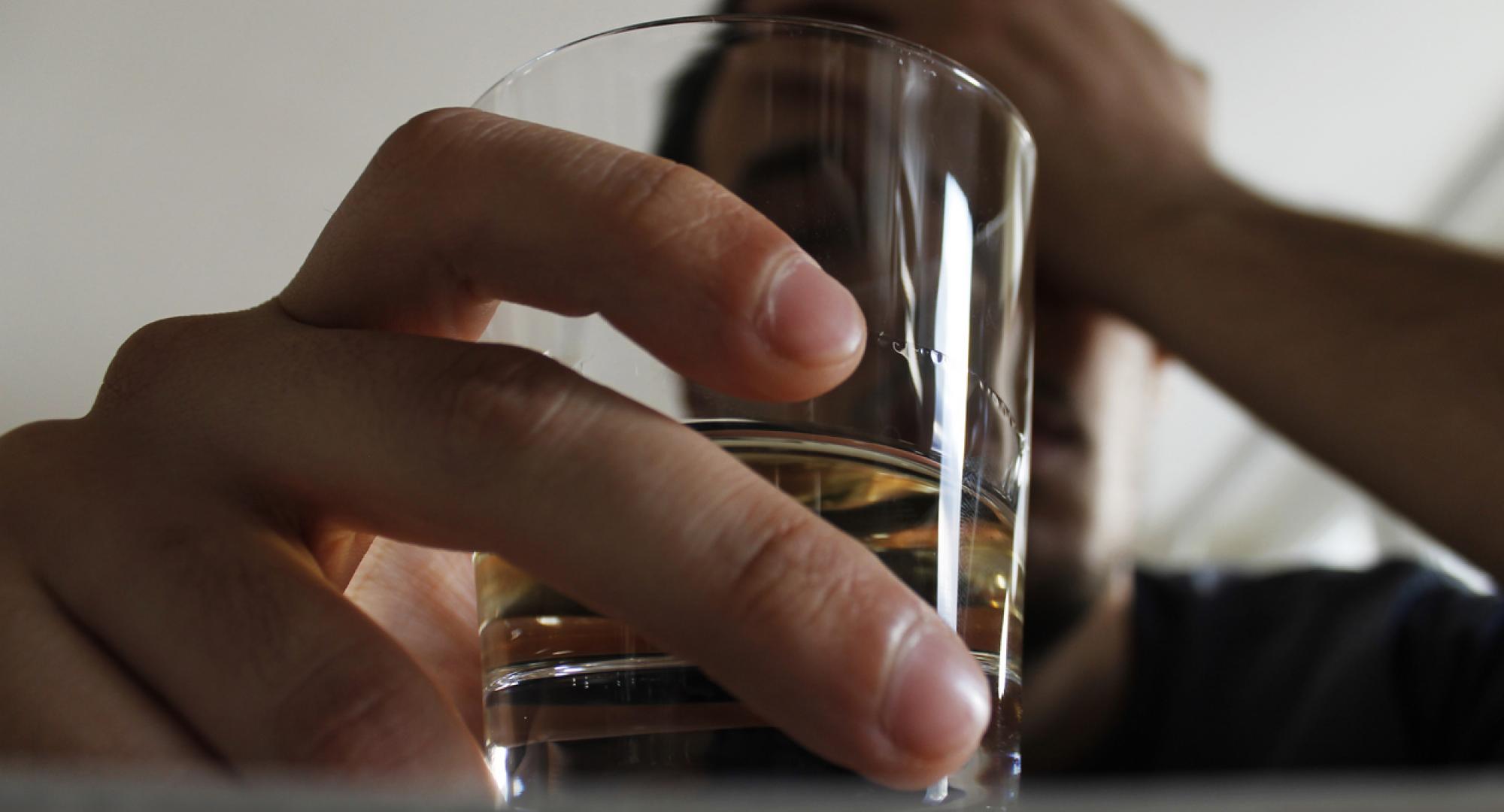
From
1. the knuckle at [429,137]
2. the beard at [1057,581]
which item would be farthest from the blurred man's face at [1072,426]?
the knuckle at [429,137]

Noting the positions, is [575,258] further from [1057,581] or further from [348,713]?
[1057,581]

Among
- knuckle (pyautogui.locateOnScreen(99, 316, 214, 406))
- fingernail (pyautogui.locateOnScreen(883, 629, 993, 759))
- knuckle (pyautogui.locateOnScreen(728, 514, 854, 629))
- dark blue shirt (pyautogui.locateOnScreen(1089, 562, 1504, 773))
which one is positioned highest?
knuckle (pyautogui.locateOnScreen(99, 316, 214, 406))

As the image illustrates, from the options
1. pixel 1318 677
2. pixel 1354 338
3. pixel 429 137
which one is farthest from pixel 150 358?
pixel 1318 677

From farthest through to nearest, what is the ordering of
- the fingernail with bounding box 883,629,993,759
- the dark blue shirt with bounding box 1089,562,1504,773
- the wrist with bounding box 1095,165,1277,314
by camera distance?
the dark blue shirt with bounding box 1089,562,1504,773 < the wrist with bounding box 1095,165,1277,314 < the fingernail with bounding box 883,629,993,759

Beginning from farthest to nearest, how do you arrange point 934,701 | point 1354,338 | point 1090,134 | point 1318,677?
point 1318,677 → point 1090,134 → point 1354,338 → point 934,701

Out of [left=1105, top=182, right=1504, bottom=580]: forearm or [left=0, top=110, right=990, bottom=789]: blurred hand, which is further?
[left=1105, top=182, right=1504, bottom=580]: forearm

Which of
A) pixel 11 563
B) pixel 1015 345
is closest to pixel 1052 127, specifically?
pixel 1015 345

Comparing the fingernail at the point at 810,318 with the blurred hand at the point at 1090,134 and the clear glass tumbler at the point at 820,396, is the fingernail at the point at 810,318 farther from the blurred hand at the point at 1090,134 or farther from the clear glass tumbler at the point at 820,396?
the blurred hand at the point at 1090,134

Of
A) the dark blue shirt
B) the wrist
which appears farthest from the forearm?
the dark blue shirt

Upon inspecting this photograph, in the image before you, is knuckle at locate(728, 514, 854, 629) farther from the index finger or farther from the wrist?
the wrist
